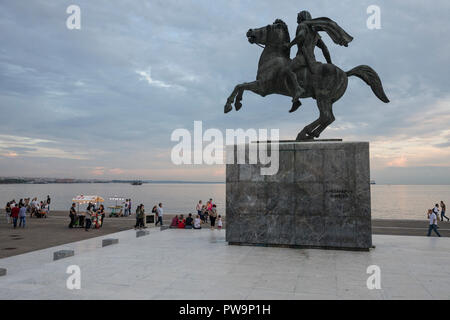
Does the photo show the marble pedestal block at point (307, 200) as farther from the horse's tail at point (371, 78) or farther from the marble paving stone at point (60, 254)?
the marble paving stone at point (60, 254)

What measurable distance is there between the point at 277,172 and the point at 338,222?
8.41ft

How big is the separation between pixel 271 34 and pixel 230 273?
337 inches

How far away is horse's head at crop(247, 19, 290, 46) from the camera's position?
39.1ft

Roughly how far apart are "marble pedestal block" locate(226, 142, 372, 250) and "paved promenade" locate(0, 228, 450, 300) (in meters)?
0.51

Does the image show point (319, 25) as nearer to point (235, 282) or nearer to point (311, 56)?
point (311, 56)

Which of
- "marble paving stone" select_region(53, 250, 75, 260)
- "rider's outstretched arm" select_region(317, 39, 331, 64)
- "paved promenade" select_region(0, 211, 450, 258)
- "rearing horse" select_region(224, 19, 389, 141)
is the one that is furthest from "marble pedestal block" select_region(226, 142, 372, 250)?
"paved promenade" select_region(0, 211, 450, 258)

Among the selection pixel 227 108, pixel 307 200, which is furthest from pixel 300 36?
pixel 307 200

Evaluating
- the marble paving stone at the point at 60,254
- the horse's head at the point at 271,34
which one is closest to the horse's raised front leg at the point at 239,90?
the horse's head at the point at 271,34

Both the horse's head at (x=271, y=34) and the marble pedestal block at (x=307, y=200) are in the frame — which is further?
the horse's head at (x=271, y=34)

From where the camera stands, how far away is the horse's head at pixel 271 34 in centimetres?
1191

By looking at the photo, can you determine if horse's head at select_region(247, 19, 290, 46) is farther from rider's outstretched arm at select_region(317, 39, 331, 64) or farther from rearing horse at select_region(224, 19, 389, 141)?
rider's outstretched arm at select_region(317, 39, 331, 64)
